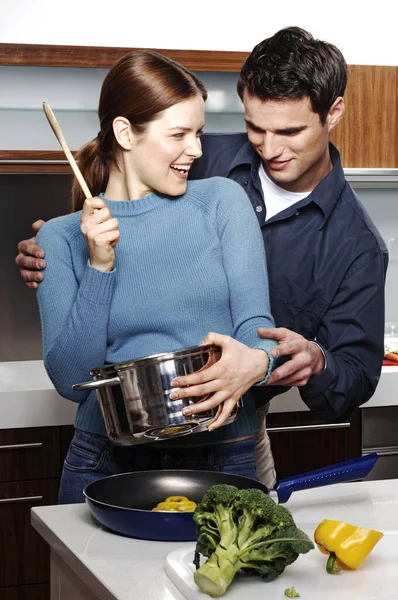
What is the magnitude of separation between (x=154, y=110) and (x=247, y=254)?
31cm

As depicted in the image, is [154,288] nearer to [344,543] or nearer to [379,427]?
[344,543]

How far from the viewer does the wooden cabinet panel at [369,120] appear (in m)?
3.23

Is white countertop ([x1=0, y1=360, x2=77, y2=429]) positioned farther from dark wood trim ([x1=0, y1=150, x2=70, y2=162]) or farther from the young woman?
the young woman

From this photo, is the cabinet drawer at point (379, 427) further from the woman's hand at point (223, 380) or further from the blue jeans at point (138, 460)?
the woman's hand at point (223, 380)

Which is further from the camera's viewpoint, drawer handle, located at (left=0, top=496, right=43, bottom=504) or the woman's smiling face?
drawer handle, located at (left=0, top=496, right=43, bottom=504)

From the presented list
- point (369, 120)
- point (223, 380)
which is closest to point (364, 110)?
point (369, 120)

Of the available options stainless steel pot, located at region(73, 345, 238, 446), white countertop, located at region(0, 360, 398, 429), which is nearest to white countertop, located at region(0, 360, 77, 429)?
white countertop, located at region(0, 360, 398, 429)

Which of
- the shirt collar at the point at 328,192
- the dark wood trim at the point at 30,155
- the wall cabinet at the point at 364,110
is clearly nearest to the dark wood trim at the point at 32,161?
the dark wood trim at the point at 30,155

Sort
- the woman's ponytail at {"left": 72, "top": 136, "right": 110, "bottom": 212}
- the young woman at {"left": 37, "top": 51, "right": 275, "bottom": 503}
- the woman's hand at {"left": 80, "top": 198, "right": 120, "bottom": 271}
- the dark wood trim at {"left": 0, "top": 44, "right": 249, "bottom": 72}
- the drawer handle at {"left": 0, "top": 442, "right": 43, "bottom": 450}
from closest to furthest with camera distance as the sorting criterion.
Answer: the woman's hand at {"left": 80, "top": 198, "right": 120, "bottom": 271}
the young woman at {"left": 37, "top": 51, "right": 275, "bottom": 503}
the woman's ponytail at {"left": 72, "top": 136, "right": 110, "bottom": 212}
the drawer handle at {"left": 0, "top": 442, "right": 43, "bottom": 450}
the dark wood trim at {"left": 0, "top": 44, "right": 249, "bottom": 72}

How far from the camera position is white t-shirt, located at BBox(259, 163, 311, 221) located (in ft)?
6.99

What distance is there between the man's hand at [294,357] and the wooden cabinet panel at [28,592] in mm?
1364

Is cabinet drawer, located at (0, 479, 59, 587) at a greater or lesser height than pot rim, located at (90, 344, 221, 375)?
lesser

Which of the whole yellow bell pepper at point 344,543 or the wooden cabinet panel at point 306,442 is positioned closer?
the whole yellow bell pepper at point 344,543

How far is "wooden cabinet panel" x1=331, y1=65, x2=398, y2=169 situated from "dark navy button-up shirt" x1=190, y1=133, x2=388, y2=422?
1178 mm
